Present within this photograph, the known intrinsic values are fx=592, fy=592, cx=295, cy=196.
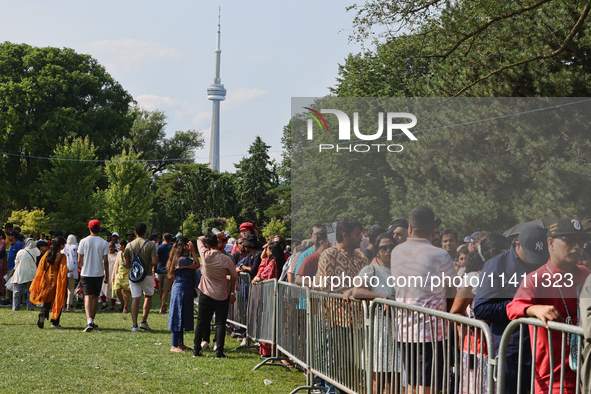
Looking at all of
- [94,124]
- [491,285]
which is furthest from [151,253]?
[94,124]

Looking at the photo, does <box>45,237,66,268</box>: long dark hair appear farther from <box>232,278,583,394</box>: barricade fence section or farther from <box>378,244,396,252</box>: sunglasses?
<box>378,244,396,252</box>: sunglasses

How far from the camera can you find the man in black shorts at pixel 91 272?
1020 centimetres

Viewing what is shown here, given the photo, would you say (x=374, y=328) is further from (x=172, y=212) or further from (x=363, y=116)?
(x=172, y=212)

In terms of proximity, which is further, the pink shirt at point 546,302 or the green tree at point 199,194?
the green tree at point 199,194


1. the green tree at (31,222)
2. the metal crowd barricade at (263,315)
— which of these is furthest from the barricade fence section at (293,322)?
the green tree at (31,222)

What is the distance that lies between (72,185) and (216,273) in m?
32.9

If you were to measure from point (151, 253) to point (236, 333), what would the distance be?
6.83 ft

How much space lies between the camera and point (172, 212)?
70.2 metres

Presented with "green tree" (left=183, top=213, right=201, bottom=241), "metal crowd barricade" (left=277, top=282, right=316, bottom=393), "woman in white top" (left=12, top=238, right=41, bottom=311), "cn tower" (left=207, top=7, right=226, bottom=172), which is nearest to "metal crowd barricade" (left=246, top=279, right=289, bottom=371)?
"metal crowd barricade" (left=277, top=282, right=316, bottom=393)

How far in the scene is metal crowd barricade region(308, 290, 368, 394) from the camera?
16.4ft

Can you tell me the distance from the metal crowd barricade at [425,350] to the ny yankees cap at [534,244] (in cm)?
74

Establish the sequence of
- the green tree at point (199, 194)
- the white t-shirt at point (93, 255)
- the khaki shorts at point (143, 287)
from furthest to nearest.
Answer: the green tree at point (199, 194) < the khaki shorts at point (143, 287) < the white t-shirt at point (93, 255)

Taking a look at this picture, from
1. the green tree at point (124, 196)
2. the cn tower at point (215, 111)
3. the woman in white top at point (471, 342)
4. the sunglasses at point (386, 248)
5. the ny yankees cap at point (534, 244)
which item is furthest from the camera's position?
the cn tower at point (215, 111)

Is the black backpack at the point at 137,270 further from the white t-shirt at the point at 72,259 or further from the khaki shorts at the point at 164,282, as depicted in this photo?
the white t-shirt at the point at 72,259
